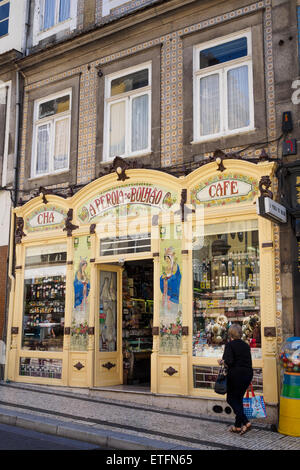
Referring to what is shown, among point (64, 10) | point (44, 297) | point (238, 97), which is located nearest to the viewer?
point (238, 97)

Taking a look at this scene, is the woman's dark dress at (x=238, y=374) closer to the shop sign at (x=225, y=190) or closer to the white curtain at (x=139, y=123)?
the shop sign at (x=225, y=190)

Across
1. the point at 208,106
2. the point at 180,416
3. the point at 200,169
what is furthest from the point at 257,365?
the point at 208,106

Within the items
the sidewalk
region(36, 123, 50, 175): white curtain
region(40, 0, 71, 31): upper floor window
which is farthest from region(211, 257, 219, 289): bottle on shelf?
region(40, 0, 71, 31): upper floor window

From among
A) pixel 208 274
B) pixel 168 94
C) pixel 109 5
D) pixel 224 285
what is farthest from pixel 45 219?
pixel 109 5

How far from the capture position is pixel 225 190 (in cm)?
1030

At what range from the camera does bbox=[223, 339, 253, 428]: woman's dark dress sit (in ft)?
26.3

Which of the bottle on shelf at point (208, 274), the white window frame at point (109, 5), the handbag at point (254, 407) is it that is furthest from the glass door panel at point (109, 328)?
the white window frame at point (109, 5)

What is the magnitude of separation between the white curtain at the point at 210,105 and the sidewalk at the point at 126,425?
5.88 metres

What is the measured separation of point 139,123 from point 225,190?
126 inches

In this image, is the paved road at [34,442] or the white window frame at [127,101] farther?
the white window frame at [127,101]

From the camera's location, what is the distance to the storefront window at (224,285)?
32.2ft

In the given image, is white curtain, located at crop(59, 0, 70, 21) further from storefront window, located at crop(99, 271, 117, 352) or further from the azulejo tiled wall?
storefront window, located at crop(99, 271, 117, 352)

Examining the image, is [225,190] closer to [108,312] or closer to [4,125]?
[108,312]

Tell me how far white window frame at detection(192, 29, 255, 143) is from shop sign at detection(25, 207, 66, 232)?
4.07 metres
